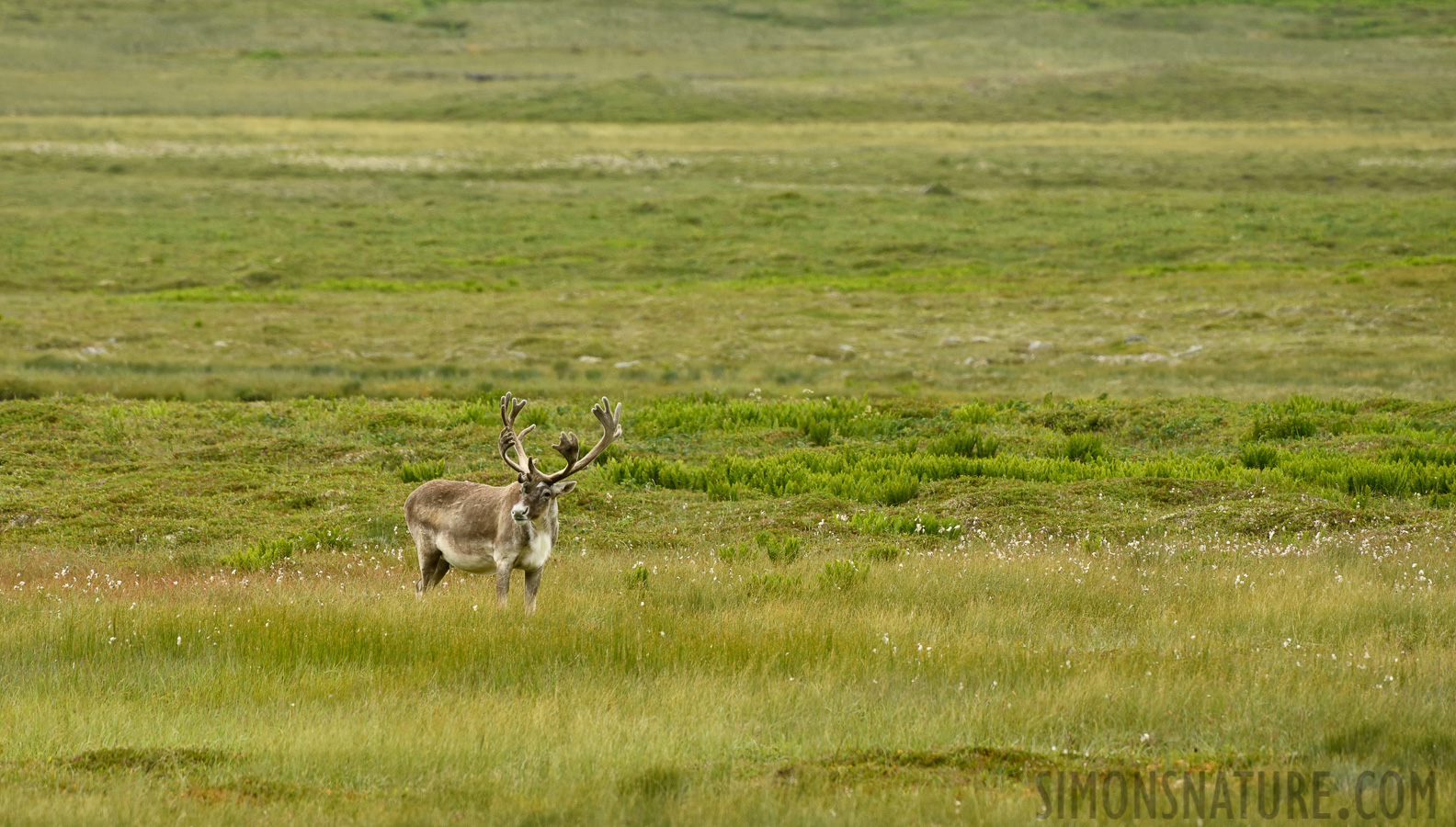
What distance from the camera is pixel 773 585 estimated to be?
36.8ft

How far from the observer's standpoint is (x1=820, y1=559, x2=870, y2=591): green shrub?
11.4 metres

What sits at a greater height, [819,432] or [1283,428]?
[1283,428]

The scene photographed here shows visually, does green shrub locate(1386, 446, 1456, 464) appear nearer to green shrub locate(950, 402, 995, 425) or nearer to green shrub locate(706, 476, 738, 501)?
green shrub locate(950, 402, 995, 425)

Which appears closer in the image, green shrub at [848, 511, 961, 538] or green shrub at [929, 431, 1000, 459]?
green shrub at [848, 511, 961, 538]

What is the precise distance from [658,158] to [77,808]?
7835 centimetres

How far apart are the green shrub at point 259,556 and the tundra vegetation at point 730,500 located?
0.08 meters

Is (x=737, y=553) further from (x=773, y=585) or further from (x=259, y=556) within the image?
(x=259, y=556)

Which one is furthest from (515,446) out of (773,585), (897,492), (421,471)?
(421,471)

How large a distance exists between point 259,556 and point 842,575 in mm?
5650

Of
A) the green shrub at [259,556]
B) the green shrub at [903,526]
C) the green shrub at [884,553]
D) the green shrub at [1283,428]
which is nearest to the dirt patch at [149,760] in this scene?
the green shrub at [259,556]

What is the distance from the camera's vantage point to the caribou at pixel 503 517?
993 centimetres

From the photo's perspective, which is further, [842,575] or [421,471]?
[421,471]

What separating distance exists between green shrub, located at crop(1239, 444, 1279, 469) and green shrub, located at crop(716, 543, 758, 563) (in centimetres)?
739

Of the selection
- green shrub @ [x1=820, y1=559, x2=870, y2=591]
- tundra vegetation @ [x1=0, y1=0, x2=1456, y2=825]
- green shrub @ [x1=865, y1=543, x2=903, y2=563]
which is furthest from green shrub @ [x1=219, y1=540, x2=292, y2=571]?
green shrub @ [x1=865, y1=543, x2=903, y2=563]
